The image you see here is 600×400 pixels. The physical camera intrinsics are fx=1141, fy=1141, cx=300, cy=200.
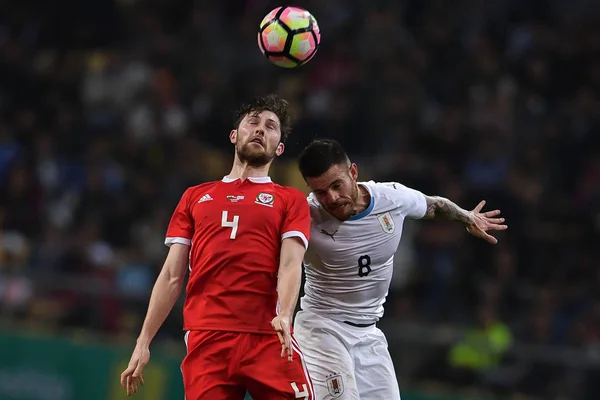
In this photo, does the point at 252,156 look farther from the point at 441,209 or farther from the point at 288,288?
the point at 441,209

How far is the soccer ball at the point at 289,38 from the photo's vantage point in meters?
7.41

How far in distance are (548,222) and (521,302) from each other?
3.21 ft

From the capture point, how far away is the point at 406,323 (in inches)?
456

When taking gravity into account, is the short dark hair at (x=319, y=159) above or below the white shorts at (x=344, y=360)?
above

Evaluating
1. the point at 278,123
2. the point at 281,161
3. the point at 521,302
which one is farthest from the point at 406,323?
the point at 278,123

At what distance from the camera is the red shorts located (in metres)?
5.98

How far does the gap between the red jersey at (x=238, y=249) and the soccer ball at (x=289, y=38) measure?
1384 millimetres

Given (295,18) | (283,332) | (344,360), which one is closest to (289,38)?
(295,18)

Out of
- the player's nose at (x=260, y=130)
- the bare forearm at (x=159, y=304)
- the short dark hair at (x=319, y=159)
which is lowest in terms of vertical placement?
the bare forearm at (x=159, y=304)

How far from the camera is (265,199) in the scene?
20.5ft

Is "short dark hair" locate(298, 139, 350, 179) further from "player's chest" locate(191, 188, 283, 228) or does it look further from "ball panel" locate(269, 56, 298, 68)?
"ball panel" locate(269, 56, 298, 68)

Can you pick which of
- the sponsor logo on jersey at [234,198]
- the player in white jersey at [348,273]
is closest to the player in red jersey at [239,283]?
the sponsor logo on jersey at [234,198]

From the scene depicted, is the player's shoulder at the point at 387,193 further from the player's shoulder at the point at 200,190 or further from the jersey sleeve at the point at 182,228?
the jersey sleeve at the point at 182,228

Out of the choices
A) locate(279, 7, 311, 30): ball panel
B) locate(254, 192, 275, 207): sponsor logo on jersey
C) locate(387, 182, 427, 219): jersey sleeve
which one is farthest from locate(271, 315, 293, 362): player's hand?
locate(279, 7, 311, 30): ball panel
